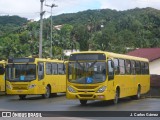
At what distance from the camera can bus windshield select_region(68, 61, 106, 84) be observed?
842 inches

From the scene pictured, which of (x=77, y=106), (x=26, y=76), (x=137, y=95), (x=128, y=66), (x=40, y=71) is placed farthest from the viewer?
(x=40, y=71)

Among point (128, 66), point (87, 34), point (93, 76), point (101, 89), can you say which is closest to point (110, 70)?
point (93, 76)

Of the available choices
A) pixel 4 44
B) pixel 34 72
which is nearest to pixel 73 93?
pixel 34 72

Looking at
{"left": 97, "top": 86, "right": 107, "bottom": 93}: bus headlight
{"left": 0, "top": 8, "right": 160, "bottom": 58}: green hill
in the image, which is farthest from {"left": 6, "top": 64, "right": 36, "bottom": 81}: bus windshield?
{"left": 0, "top": 8, "right": 160, "bottom": 58}: green hill

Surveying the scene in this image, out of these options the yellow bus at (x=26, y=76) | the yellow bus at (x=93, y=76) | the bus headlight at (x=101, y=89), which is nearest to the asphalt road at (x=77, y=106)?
the yellow bus at (x=93, y=76)

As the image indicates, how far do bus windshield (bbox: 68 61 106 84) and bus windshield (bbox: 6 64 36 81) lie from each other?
6.24 meters

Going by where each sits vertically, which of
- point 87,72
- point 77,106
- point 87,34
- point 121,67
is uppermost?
point 87,34

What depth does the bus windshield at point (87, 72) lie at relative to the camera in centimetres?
2138

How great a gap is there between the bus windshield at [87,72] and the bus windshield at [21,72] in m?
6.24

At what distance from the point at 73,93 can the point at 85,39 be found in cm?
7461

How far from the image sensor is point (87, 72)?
21484 millimetres

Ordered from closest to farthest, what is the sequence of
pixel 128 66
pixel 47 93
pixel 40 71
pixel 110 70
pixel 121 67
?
pixel 110 70
pixel 121 67
pixel 128 66
pixel 40 71
pixel 47 93

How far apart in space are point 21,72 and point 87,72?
731 cm

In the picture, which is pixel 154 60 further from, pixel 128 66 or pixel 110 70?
pixel 110 70
